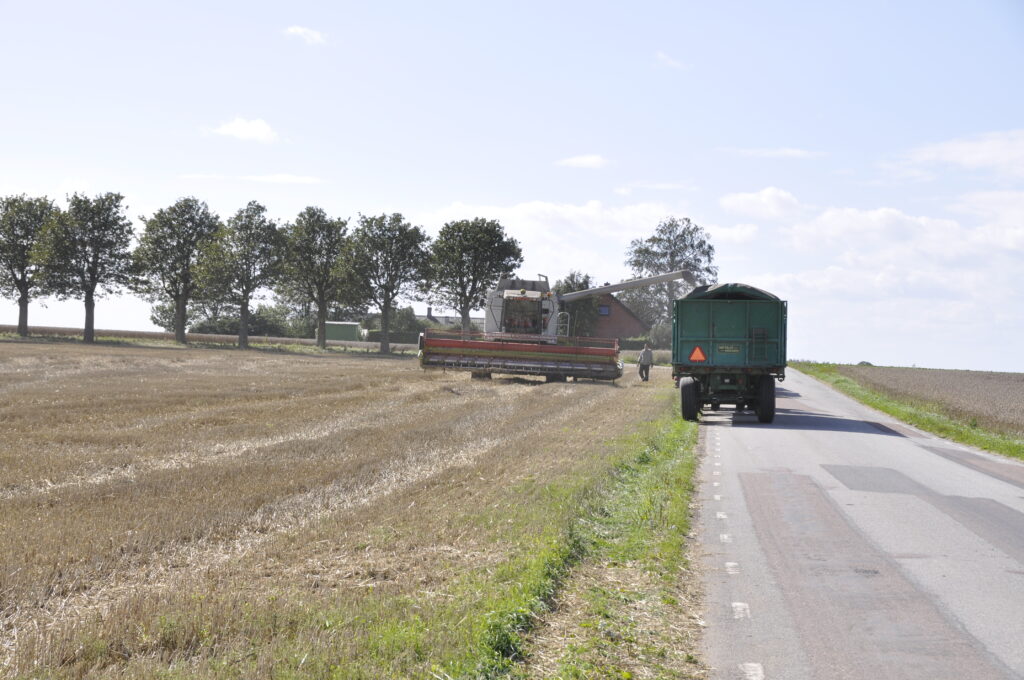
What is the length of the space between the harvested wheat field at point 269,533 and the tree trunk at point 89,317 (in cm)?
5479

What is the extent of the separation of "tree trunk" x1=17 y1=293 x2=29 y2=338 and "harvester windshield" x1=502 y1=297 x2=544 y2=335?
51.0 metres

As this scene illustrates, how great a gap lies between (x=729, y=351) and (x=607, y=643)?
17.0 m

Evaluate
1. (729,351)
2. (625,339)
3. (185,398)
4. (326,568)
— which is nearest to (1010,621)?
(326,568)

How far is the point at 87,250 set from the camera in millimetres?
73438

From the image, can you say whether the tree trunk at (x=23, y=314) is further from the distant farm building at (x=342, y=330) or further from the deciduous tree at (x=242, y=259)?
the distant farm building at (x=342, y=330)

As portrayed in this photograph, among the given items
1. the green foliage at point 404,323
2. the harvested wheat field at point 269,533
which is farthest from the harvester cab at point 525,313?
the green foliage at point 404,323

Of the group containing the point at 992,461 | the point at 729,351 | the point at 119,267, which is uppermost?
the point at 119,267

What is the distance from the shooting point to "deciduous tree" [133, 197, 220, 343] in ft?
252

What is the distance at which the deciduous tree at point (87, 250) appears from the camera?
71750 mm

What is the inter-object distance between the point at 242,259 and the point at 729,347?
60.0 m

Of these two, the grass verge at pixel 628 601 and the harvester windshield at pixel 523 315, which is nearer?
the grass verge at pixel 628 601

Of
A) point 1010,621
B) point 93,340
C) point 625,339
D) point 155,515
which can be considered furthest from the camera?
point 625,339

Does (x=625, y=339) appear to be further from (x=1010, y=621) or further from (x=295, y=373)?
(x=1010, y=621)

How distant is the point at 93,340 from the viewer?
7119cm
